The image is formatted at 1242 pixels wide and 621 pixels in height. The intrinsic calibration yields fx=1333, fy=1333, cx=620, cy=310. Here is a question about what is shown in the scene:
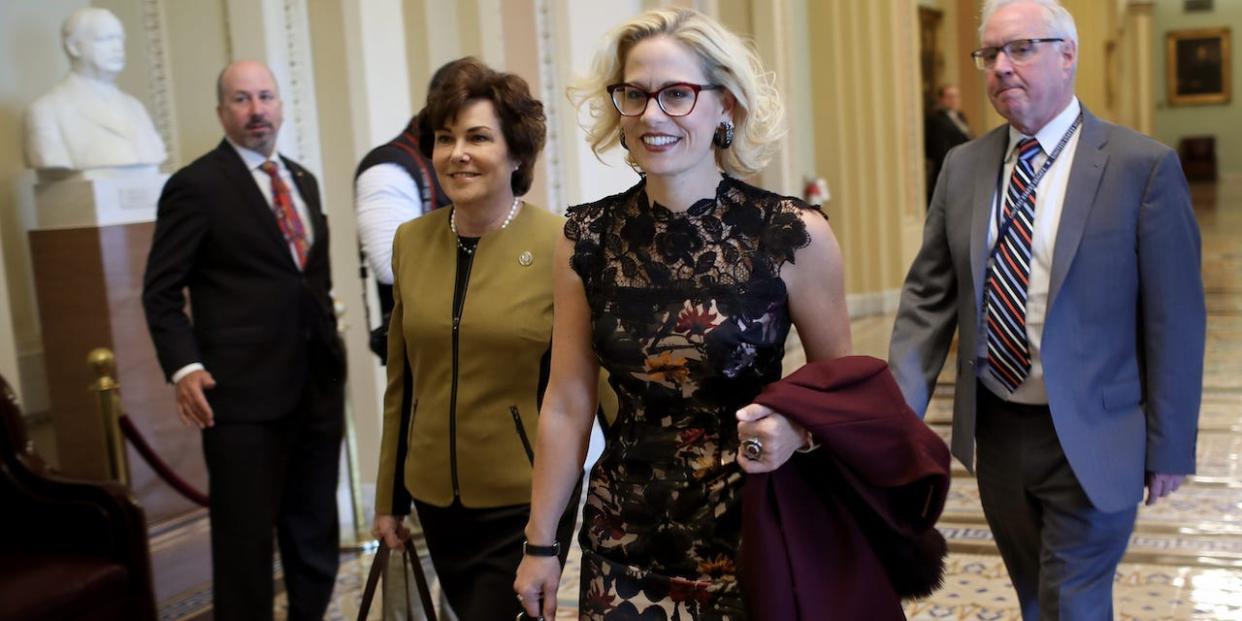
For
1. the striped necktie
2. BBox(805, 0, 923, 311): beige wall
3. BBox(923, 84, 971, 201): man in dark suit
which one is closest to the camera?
the striped necktie

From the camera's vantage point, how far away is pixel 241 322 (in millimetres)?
4395

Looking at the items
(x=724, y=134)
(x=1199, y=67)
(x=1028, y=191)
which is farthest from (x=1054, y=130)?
(x=1199, y=67)

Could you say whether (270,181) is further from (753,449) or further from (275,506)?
(753,449)

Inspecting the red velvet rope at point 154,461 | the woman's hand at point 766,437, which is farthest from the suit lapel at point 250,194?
the woman's hand at point 766,437

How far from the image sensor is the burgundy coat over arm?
2.10 m

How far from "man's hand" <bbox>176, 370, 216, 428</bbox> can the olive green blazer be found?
4.18 ft

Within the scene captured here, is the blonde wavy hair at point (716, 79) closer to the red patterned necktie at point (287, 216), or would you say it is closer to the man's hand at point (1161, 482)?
the man's hand at point (1161, 482)

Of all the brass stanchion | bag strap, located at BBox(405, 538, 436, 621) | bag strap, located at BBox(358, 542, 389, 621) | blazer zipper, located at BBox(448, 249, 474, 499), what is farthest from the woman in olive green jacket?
the brass stanchion

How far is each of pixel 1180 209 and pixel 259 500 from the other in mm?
2977

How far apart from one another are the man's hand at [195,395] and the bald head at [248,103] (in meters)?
0.83

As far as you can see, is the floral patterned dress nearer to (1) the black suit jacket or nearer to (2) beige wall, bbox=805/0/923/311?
(1) the black suit jacket

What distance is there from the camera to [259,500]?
14.6ft

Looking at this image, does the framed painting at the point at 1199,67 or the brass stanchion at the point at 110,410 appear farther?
the framed painting at the point at 1199,67

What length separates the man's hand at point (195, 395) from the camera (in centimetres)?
422
